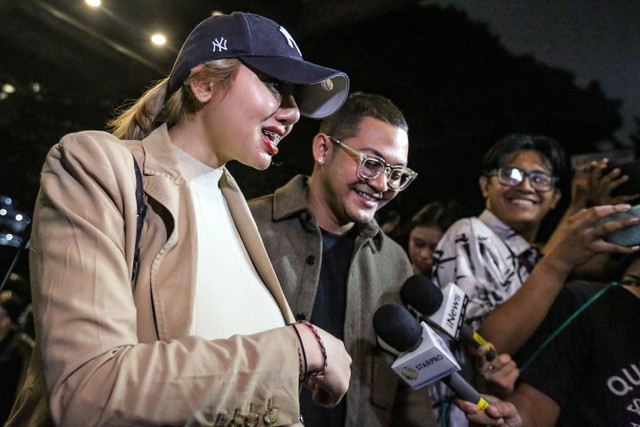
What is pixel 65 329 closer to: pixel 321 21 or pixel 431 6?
pixel 321 21

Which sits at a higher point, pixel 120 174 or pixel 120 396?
pixel 120 174

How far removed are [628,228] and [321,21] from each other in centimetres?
348

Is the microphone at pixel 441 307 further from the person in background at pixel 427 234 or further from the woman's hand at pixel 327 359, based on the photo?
the person in background at pixel 427 234

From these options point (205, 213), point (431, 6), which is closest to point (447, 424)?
point (205, 213)

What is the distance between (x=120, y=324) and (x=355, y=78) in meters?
6.05

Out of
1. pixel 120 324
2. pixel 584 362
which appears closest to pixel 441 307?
pixel 584 362

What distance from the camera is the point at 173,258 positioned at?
1329 mm

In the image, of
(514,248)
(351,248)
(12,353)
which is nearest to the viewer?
(351,248)

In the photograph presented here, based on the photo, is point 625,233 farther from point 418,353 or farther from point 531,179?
point 418,353

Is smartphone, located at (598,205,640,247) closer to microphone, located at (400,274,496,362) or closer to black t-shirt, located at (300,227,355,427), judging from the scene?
microphone, located at (400,274,496,362)

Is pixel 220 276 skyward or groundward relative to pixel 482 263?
skyward

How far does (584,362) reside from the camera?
2465 mm

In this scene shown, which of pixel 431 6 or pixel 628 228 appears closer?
pixel 628 228

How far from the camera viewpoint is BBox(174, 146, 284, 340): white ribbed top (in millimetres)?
1351
